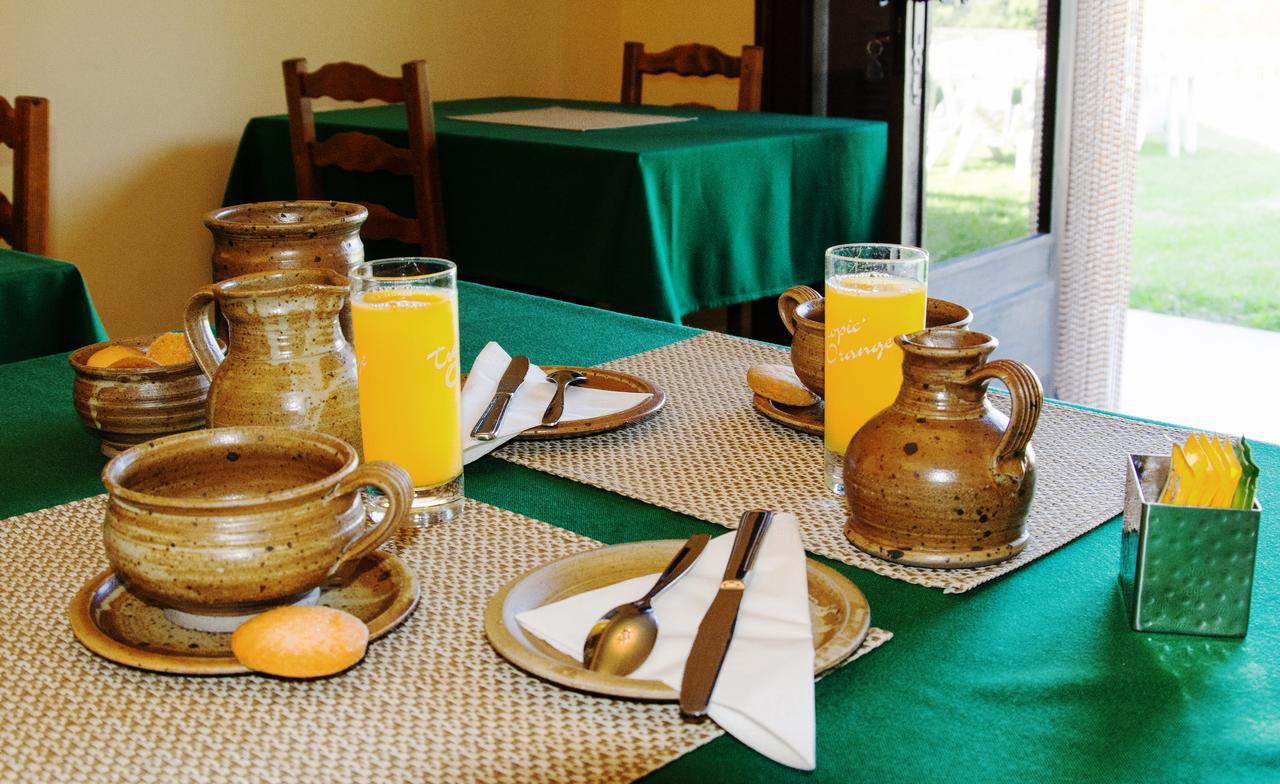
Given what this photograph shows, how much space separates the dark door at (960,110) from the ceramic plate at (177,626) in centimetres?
266

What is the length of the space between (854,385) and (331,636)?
1.27ft

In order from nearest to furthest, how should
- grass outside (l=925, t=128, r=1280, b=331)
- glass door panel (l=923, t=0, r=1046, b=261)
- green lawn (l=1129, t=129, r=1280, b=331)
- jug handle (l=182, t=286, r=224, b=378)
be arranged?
1. jug handle (l=182, t=286, r=224, b=378)
2. glass door panel (l=923, t=0, r=1046, b=261)
3. grass outside (l=925, t=128, r=1280, b=331)
4. green lawn (l=1129, t=129, r=1280, b=331)

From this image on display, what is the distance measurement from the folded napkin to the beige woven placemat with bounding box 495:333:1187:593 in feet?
0.06

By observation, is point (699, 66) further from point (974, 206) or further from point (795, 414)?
point (795, 414)

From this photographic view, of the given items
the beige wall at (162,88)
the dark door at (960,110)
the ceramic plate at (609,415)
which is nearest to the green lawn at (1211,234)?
the dark door at (960,110)

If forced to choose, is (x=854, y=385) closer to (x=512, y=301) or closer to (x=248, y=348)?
(x=248, y=348)

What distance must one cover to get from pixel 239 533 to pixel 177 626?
0.29 feet

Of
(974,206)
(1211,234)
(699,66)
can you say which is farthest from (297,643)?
(1211,234)

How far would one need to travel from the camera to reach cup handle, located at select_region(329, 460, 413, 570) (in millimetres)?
588

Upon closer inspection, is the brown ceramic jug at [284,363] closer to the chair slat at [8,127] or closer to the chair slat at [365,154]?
the chair slat at [8,127]

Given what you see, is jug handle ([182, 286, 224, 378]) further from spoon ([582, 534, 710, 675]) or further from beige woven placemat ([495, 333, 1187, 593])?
spoon ([582, 534, 710, 675])

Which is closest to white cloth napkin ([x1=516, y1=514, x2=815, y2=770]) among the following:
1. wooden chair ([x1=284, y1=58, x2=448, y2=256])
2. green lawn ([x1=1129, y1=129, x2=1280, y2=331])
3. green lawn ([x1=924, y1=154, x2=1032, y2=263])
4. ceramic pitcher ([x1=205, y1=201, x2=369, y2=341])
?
ceramic pitcher ([x1=205, y1=201, x2=369, y2=341])

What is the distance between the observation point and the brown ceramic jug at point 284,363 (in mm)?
729

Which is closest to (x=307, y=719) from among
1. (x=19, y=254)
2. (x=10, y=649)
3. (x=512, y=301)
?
(x=10, y=649)
